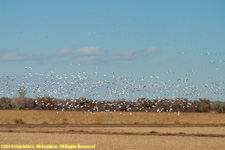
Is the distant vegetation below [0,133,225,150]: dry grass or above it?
above

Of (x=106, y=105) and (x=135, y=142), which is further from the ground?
(x=106, y=105)

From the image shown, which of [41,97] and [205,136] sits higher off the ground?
[41,97]

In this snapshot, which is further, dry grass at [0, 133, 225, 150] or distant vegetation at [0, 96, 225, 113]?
distant vegetation at [0, 96, 225, 113]

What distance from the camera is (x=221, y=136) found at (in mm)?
43031

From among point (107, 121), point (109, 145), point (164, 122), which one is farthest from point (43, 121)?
point (109, 145)

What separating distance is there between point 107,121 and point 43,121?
8.64m

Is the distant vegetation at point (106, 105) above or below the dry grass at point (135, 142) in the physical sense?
above

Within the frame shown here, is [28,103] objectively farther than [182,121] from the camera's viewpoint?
Yes

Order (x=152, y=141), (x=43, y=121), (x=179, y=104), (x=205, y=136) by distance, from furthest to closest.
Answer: (x=179, y=104) < (x=43, y=121) < (x=205, y=136) < (x=152, y=141)

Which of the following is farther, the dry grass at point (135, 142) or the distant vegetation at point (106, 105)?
the distant vegetation at point (106, 105)

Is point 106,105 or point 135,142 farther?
point 106,105

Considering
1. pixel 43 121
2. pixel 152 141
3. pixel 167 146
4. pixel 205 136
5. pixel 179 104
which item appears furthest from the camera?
pixel 179 104

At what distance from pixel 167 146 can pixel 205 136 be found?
34.3 ft

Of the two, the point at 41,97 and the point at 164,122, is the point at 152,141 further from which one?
the point at 41,97
